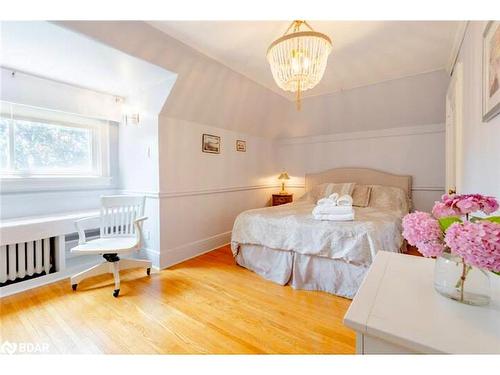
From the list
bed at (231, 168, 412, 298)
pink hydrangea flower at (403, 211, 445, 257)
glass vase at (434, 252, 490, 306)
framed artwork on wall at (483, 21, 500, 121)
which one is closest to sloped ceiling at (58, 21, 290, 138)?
bed at (231, 168, 412, 298)

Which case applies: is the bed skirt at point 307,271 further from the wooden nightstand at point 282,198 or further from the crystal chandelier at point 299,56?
the wooden nightstand at point 282,198

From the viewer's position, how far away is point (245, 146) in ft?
13.1

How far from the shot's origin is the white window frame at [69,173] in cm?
241

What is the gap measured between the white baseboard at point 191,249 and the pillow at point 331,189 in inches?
66.1

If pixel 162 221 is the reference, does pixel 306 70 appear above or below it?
above

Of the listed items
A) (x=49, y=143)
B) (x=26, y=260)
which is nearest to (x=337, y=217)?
(x=26, y=260)

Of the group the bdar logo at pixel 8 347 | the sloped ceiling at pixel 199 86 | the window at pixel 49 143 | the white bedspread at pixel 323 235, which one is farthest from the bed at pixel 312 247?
the window at pixel 49 143

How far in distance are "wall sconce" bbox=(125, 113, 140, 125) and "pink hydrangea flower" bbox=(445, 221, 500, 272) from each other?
3234 mm

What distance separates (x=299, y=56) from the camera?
1613mm

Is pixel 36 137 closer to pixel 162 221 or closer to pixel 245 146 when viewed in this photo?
pixel 162 221

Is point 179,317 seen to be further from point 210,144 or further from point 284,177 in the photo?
point 284,177
